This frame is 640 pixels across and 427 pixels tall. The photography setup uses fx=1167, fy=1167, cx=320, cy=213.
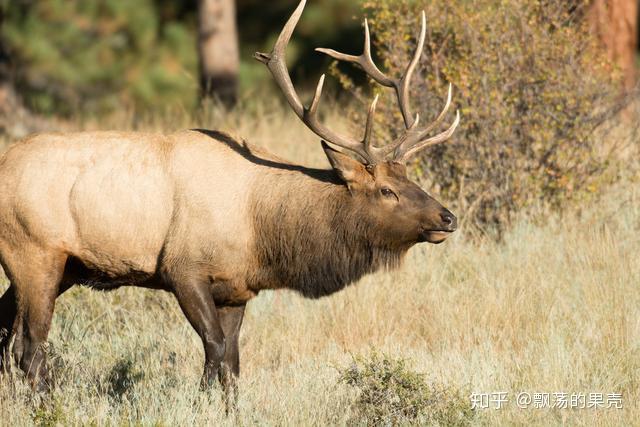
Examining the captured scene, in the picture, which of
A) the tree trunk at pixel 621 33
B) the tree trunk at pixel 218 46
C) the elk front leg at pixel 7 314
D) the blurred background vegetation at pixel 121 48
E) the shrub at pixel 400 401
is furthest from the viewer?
the blurred background vegetation at pixel 121 48

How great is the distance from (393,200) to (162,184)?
4.28 feet

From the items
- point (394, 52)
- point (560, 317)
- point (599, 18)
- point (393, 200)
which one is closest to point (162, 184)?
point (393, 200)

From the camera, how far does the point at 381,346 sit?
24.6 feet

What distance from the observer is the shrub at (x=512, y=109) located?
29.5 feet

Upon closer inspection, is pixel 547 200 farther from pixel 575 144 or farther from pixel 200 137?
pixel 200 137

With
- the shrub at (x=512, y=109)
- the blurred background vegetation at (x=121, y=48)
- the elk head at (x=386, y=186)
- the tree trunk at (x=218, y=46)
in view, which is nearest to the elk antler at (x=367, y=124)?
the elk head at (x=386, y=186)

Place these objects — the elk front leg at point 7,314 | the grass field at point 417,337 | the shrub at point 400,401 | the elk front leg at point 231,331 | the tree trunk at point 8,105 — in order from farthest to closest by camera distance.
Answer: the tree trunk at point 8,105 < the elk front leg at point 7,314 < the elk front leg at point 231,331 < the grass field at point 417,337 < the shrub at point 400,401

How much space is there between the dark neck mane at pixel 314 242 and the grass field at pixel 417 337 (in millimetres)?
579

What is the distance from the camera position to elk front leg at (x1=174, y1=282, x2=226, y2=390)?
638 cm

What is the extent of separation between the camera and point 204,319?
20.9ft

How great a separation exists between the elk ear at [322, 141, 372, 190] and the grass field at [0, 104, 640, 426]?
1.15 m

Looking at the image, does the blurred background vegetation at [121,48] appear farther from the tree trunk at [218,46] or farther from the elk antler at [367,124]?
the elk antler at [367,124]

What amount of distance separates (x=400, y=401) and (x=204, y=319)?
1171 mm

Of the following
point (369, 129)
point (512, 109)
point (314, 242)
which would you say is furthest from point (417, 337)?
point (512, 109)
